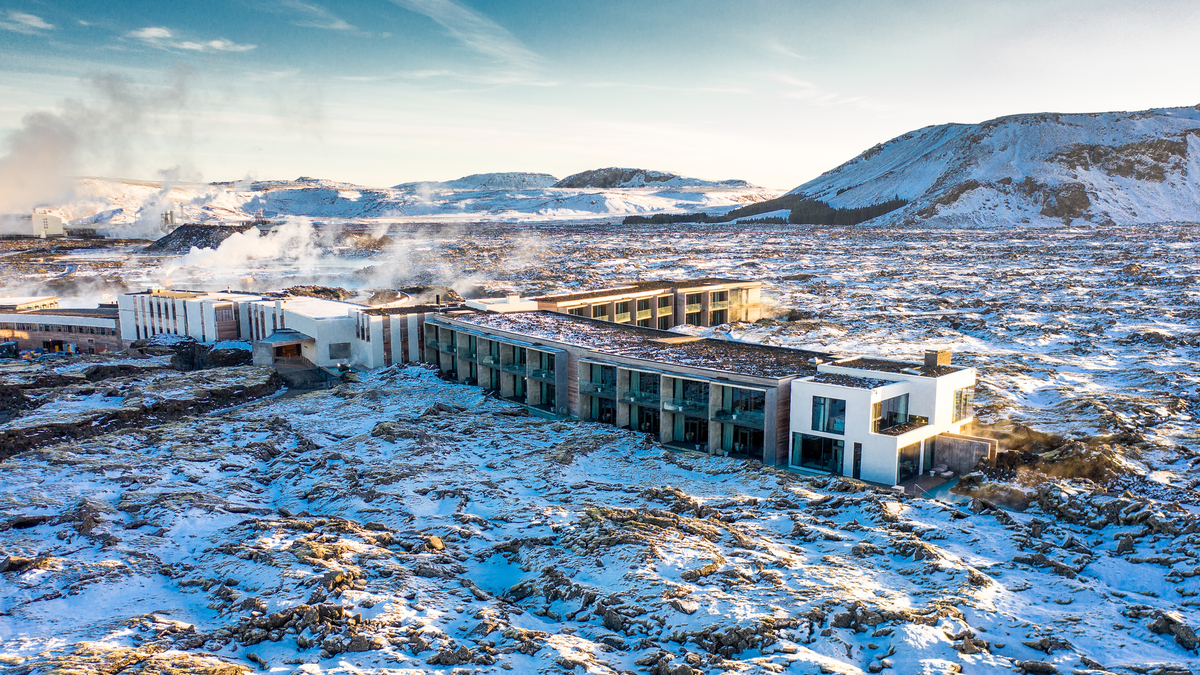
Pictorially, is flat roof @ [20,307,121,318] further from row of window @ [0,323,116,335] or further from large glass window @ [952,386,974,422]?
large glass window @ [952,386,974,422]

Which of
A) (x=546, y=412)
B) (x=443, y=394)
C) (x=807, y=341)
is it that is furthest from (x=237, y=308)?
(x=807, y=341)

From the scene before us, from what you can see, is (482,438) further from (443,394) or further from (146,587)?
(146,587)

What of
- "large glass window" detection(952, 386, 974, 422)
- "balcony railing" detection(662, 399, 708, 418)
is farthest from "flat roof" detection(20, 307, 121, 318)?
"large glass window" detection(952, 386, 974, 422)

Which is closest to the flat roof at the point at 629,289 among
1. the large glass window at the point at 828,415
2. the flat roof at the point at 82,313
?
the large glass window at the point at 828,415

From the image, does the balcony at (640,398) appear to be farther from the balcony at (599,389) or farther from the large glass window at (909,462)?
the large glass window at (909,462)

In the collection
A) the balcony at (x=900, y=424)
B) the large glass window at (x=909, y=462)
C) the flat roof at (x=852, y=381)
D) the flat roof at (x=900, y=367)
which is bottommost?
the large glass window at (x=909, y=462)

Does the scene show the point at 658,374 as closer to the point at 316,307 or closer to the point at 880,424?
the point at 880,424

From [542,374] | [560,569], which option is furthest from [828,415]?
[542,374]
